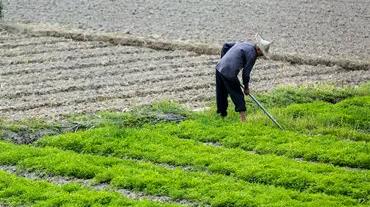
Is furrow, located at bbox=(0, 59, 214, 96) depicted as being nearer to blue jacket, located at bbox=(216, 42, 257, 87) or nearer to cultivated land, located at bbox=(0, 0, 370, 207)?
cultivated land, located at bbox=(0, 0, 370, 207)

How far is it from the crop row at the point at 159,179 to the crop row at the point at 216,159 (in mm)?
262

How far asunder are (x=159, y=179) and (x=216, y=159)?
1.15 meters

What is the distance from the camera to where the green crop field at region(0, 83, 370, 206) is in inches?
402

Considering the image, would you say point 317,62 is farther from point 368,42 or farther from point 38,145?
point 38,145

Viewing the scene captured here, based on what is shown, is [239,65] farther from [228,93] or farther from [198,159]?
[198,159]

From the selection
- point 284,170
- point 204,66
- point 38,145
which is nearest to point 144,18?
point 204,66

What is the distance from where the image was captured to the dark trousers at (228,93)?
13.1 meters

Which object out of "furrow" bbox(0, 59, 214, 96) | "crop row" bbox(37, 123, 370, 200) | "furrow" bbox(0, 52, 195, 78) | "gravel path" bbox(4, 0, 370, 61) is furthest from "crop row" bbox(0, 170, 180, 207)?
"gravel path" bbox(4, 0, 370, 61)

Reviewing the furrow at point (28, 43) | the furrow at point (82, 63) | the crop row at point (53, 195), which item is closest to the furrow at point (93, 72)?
the furrow at point (82, 63)

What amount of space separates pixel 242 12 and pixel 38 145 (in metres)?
12.3

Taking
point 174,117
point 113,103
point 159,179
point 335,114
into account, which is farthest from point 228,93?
point 159,179

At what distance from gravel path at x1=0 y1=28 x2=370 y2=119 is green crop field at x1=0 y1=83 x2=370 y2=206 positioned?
94 cm

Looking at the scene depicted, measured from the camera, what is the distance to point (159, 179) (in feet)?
35.1

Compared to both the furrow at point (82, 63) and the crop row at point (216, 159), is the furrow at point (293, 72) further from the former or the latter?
the crop row at point (216, 159)
